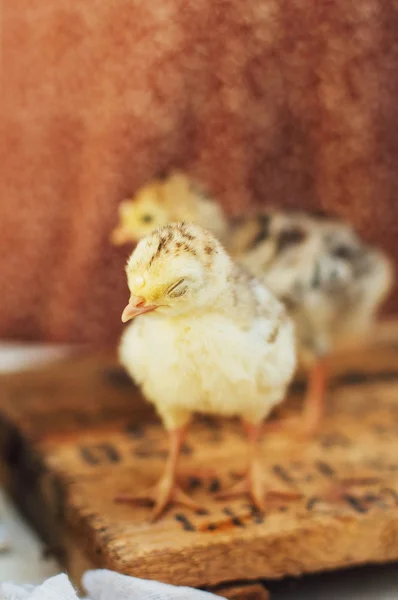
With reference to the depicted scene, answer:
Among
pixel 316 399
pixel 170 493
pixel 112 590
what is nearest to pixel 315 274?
pixel 316 399

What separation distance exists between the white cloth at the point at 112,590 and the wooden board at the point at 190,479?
25 millimetres

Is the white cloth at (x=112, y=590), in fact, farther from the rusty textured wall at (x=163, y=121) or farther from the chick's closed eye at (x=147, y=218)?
the rusty textured wall at (x=163, y=121)

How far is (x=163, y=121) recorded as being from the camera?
135cm

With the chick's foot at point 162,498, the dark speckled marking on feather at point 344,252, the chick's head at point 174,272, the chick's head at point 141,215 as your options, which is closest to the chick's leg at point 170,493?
the chick's foot at point 162,498

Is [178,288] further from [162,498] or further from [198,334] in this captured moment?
[162,498]

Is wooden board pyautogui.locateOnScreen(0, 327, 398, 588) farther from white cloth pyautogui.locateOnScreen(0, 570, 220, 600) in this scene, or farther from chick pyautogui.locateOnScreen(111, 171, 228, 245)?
chick pyautogui.locateOnScreen(111, 171, 228, 245)

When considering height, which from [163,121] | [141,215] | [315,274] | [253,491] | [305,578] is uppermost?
[163,121]

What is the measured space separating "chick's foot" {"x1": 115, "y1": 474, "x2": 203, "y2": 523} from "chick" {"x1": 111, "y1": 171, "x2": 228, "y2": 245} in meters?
0.37

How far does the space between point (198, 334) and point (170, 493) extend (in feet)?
0.85

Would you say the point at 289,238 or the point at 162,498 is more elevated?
the point at 289,238

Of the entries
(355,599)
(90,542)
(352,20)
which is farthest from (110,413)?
(352,20)

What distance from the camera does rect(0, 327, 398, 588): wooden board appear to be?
39.1 inches

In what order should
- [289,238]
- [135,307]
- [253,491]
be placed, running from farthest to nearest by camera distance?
[289,238], [253,491], [135,307]

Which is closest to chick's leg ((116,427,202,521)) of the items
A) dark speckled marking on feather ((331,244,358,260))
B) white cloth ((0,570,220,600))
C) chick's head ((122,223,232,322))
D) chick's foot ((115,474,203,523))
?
chick's foot ((115,474,203,523))
